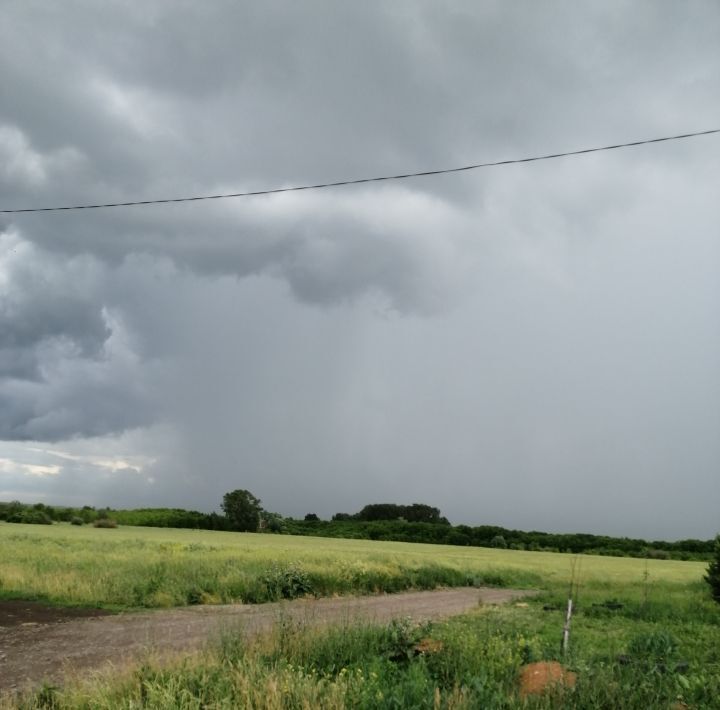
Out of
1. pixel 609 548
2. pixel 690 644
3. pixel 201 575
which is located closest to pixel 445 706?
pixel 690 644

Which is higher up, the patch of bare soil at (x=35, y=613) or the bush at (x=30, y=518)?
the patch of bare soil at (x=35, y=613)

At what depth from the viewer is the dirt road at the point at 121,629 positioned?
40.5ft

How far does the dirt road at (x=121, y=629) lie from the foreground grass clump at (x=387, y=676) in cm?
115

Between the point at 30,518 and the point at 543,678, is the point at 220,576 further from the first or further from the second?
the point at 30,518

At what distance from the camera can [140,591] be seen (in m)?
21.7

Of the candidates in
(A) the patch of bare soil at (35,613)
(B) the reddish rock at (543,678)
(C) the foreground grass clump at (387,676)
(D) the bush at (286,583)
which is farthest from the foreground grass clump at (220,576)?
(B) the reddish rock at (543,678)

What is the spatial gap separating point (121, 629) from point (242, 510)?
7793cm

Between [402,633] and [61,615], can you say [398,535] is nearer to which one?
[61,615]

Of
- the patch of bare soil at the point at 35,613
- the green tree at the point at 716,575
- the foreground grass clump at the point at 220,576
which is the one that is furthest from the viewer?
Answer: the green tree at the point at 716,575

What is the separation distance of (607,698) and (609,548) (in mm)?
78310

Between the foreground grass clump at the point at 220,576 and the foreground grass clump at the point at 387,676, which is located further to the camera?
the foreground grass clump at the point at 220,576

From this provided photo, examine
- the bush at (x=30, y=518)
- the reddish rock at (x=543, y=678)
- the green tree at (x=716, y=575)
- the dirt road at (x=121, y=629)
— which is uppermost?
the reddish rock at (x=543, y=678)

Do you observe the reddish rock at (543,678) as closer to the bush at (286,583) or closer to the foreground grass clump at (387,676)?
the foreground grass clump at (387,676)

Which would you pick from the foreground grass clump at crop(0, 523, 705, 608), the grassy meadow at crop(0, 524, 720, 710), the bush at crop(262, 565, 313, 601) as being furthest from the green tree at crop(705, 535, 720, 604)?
the bush at crop(262, 565, 313, 601)
